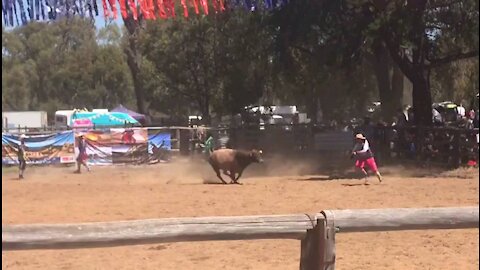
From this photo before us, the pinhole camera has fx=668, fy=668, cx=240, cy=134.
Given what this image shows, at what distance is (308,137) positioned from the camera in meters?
20.5

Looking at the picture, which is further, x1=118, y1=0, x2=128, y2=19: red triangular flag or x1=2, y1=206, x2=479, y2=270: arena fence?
x1=118, y1=0, x2=128, y2=19: red triangular flag

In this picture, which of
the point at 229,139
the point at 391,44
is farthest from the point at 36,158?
the point at 391,44

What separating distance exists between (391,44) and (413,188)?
15.9 feet

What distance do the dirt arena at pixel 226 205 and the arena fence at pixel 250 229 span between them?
9.28ft

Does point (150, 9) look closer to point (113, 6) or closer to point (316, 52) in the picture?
point (113, 6)

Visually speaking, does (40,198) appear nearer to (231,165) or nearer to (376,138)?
(231,165)

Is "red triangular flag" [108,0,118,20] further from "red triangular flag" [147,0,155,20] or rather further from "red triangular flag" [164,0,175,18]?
"red triangular flag" [164,0,175,18]

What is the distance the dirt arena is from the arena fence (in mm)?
2829

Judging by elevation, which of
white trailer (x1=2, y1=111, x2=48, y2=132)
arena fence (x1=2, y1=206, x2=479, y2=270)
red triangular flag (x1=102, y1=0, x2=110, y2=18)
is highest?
red triangular flag (x1=102, y1=0, x2=110, y2=18)

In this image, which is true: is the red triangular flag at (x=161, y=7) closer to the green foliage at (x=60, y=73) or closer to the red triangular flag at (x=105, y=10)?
the red triangular flag at (x=105, y=10)

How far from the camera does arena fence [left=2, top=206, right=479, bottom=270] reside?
13.4 ft

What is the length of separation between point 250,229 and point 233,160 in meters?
13.1

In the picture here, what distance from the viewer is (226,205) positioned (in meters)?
12.6

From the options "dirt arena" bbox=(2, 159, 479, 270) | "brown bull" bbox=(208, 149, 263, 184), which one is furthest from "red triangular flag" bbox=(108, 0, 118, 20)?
"brown bull" bbox=(208, 149, 263, 184)
